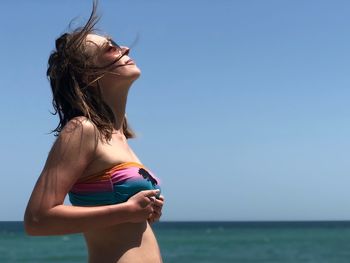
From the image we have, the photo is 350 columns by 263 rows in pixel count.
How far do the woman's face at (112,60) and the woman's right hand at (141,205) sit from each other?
0.47 meters

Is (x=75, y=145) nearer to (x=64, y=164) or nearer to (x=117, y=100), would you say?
(x=64, y=164)

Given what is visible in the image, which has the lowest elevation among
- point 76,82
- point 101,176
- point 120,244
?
point 120,244

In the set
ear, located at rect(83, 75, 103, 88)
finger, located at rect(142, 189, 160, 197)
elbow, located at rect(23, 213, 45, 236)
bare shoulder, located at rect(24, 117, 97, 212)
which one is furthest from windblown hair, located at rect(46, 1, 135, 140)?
elbow, located at rect(23, 213, 45, 236)

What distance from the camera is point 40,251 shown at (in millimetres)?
52250

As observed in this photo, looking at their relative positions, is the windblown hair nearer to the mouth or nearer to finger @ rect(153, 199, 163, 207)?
the mouth

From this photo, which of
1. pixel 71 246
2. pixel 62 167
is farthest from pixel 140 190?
pixel 71 246

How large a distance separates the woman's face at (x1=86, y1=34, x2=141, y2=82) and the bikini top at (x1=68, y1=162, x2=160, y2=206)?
1.16ft

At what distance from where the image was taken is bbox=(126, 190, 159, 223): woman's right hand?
284 centimetres

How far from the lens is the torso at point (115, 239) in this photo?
2.90 meters

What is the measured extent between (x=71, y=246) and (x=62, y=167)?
54.6 meters

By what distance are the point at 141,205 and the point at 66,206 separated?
28 cm

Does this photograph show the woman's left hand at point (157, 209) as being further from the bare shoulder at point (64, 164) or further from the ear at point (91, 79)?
the ear at point (91, 79)

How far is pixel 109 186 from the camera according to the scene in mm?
2912

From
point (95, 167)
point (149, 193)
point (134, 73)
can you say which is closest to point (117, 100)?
point (134, 73)
